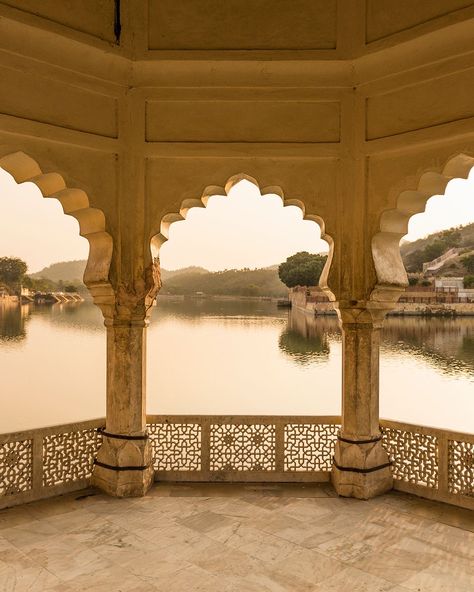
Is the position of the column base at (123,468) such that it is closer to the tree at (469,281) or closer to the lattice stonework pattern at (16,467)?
the lattice stonework pattern at (16,467)

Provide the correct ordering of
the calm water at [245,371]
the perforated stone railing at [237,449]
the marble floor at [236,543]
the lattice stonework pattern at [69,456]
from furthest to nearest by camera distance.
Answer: the calm water at [245,371] → the perforated stone railing at [237,449] → the lattice stonework pattern at [69,456] → the marble floor at [236,543]

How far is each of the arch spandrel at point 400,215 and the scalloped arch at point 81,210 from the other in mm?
2252

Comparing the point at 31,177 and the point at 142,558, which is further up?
the point at 31,177

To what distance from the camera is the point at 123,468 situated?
177 inches

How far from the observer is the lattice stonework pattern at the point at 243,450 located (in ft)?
15.9

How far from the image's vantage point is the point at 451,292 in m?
41.9

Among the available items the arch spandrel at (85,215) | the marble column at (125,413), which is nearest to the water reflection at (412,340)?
the marble column at (125,413)

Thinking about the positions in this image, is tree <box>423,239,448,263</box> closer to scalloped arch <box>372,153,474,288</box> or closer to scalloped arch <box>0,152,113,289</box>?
scalloped arch <box>372,153,474,288</box>

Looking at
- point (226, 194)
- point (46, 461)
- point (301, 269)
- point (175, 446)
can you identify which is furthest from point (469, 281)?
point (46, 461)

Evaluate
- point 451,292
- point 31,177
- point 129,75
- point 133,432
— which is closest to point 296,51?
point 129,75

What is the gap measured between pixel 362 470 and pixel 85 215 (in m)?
3.13

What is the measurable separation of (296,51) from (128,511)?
385 cm

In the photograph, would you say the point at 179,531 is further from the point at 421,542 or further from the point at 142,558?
the point at 421,542

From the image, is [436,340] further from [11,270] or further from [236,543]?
[11,270]
